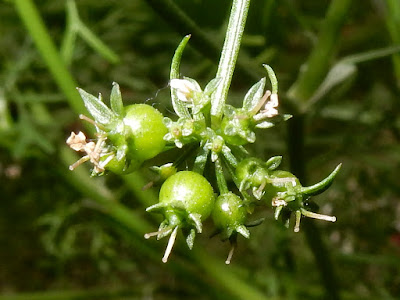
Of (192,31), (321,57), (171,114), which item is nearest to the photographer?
(192,31)

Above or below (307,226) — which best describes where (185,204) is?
above

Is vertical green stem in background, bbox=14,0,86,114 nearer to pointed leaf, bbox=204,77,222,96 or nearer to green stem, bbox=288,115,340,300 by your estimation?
green stem, bbox=288,115,340,300

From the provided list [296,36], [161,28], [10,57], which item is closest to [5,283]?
[10,57]

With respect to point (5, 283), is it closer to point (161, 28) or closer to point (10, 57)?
point (10, 57)

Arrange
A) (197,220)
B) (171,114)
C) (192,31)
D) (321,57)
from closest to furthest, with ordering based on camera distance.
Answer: (197,220), (192,31), (321,57), (171,114)

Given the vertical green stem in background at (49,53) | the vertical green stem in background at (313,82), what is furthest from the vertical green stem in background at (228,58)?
the vertical green stem in background at (49,53)

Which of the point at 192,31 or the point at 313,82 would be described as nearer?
the point at 192,31

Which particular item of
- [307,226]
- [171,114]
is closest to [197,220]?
[307,226]

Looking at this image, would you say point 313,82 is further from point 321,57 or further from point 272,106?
point 272,106

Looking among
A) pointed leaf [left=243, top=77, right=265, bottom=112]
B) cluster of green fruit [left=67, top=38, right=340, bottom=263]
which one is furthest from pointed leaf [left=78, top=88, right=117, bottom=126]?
pointed leaf [left=243, top=77, right=265, bottom=112]
